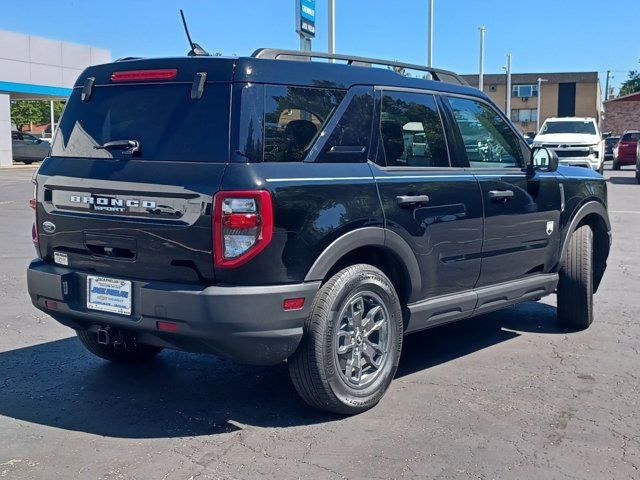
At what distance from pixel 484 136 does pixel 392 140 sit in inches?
44.2

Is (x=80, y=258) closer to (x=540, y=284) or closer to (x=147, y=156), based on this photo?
(x=147, y=156)

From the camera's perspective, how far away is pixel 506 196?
18.1ft

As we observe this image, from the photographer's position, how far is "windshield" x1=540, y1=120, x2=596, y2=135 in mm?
25062

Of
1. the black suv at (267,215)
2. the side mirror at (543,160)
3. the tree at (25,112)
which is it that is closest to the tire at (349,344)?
the black suv at (267,215)

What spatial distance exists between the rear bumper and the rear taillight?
17 cm

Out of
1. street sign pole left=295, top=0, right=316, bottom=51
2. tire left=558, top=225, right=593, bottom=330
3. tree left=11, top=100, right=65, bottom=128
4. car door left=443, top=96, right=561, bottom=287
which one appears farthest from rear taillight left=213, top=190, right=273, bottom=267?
tree left=11, top=100, right=65, bottom=128

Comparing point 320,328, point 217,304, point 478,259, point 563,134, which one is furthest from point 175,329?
point 563,134

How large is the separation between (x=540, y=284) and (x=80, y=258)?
342cm

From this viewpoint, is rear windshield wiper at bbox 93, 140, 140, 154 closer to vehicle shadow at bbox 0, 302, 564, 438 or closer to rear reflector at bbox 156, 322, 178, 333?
rear reflector at bbox 156, 322, 178, 333

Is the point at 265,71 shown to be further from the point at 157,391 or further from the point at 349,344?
the point at 157,391

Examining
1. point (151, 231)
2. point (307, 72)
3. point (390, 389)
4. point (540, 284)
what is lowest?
point (390, 389)

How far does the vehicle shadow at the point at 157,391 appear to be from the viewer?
4.36 meters

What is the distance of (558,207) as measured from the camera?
6078mm

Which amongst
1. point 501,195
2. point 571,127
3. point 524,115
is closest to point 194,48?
point 501,195
